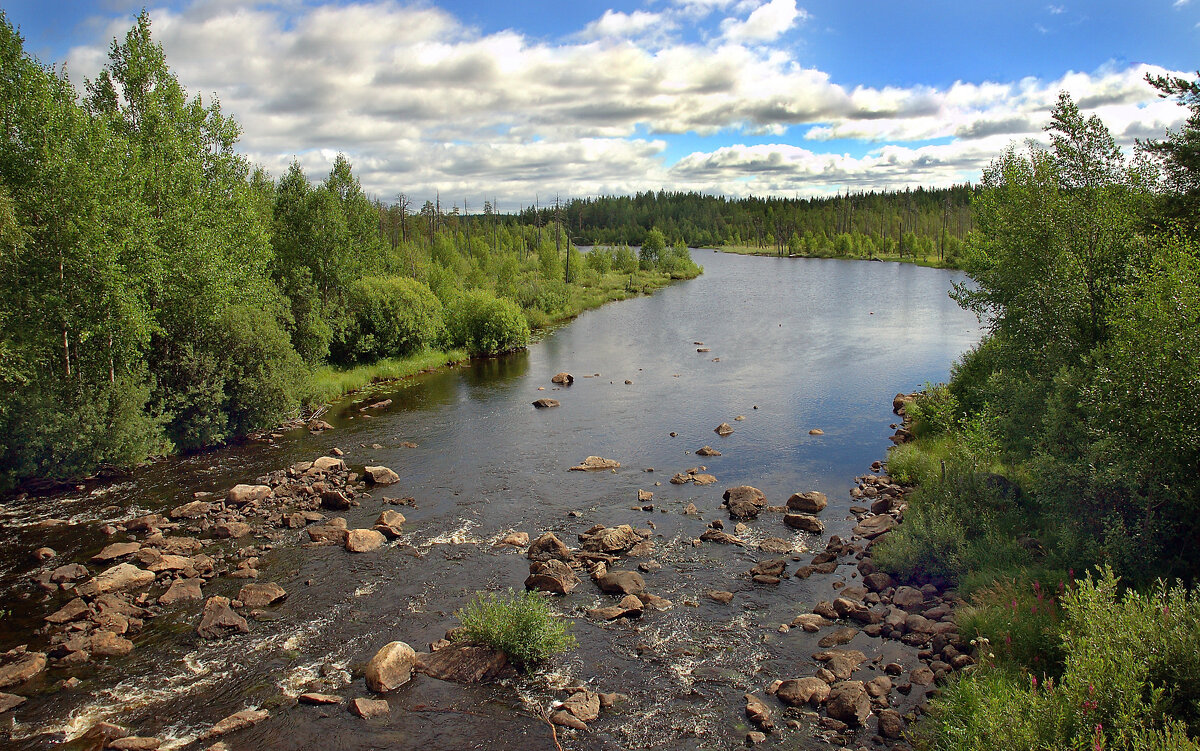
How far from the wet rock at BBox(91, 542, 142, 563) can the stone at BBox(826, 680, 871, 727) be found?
19.4m

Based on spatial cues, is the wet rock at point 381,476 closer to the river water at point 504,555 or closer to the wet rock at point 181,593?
the river water at point 504,555

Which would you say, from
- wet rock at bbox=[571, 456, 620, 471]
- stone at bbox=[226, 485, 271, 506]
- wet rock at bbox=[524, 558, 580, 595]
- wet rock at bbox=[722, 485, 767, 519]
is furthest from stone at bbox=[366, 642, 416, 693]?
wet rock at bbox=[571, 456, 620, 471]

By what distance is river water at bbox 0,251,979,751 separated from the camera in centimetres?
1324

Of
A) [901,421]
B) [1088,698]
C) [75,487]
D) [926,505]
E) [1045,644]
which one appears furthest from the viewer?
[901,421]

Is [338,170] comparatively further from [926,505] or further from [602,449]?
[926,505]

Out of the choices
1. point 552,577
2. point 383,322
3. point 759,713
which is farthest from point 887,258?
point 759,713

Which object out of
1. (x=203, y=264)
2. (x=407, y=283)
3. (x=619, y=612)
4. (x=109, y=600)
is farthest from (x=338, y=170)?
Answer: (x=619, y=612)

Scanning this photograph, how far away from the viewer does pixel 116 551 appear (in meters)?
20.2

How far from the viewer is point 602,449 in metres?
30.4

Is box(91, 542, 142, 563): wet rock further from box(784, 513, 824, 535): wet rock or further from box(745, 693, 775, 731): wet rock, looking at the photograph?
box(784, 513, 824, 535): wet rock

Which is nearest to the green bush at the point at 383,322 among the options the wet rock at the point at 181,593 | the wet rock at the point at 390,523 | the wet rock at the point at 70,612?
the wet rock at the point at 390,523

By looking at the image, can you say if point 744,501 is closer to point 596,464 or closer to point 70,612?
point 596,464

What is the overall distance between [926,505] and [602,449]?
14057mm

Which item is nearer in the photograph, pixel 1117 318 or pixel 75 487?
pixel 1117 318
